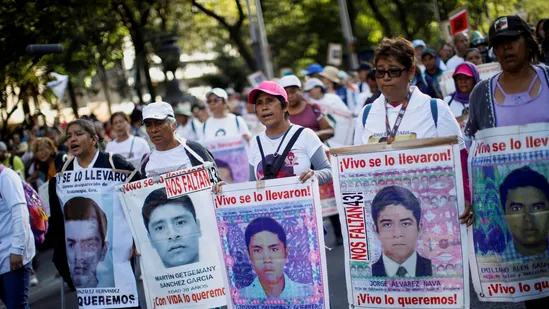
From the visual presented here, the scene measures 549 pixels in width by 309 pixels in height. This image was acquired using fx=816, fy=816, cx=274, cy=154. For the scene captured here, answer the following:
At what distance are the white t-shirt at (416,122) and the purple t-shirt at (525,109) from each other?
0.85 feet

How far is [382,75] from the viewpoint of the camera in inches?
190

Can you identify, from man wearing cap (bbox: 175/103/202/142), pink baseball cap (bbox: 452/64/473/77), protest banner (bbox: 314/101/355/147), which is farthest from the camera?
man wearing cap (bbox: 175/103/202/142)

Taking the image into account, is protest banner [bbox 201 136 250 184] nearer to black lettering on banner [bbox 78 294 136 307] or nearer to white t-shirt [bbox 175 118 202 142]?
white t-shirt [bbox 175 118 202 142]

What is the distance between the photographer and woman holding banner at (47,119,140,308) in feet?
20.9

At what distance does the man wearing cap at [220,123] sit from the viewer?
1130 cm

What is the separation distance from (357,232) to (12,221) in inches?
124

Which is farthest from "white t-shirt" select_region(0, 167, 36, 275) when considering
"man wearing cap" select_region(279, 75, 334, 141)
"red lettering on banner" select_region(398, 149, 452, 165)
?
"man wearing cap" select_region(279, 75, 334, 141)

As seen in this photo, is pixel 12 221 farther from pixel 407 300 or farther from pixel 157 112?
pixel 407 300

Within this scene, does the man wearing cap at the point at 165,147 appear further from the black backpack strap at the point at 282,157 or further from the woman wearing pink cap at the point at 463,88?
the woman wearing pink cap at the point at 463,88

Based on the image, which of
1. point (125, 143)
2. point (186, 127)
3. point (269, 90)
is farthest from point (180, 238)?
point (186, 127)

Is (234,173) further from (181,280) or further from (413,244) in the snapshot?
(413,244)

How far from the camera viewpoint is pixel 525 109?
4.55 m

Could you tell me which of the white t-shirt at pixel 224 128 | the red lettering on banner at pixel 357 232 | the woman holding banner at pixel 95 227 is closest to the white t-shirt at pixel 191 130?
the white t-shirt at pixel 224 128

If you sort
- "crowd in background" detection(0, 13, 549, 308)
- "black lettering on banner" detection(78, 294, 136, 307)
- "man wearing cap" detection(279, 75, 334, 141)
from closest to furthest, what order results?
"black lettering on banner" detection(78, 294, 136, 307)
"crowd in background" detection(0, 13, 549, 308)
"man wearing cap" detection(279, 75, 334, 141)
